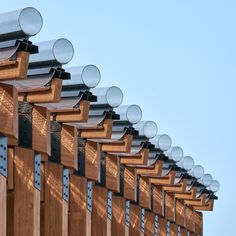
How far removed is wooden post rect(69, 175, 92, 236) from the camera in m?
17.8

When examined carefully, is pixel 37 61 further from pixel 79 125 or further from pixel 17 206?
pixel 79 125

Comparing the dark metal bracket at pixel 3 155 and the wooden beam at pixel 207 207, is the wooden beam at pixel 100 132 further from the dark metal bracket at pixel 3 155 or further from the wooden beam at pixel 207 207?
the wooden beam at pixel 207 207

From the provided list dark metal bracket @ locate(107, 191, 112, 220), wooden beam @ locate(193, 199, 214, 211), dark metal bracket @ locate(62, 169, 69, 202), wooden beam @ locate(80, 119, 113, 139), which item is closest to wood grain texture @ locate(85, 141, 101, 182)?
wooden beam @ locate(80, 119, 113, 139)

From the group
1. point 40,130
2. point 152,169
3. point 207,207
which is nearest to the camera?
point 40,130

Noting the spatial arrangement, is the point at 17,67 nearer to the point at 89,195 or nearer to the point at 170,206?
the point at 89,195

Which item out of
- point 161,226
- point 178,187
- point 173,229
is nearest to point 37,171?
point 161,226

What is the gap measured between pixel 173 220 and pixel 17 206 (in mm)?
11142

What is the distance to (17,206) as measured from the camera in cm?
1514

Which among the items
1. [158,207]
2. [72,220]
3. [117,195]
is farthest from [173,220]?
[72,220]

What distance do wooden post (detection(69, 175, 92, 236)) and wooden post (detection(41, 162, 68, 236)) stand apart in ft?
2.07

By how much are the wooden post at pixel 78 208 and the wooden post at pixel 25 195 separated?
2.25 m

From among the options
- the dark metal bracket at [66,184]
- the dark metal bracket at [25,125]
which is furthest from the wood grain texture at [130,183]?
the dark metal bracket at [25,125]

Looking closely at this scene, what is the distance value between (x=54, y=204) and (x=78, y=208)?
1177 millimetres

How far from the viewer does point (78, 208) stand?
58.7 feet
